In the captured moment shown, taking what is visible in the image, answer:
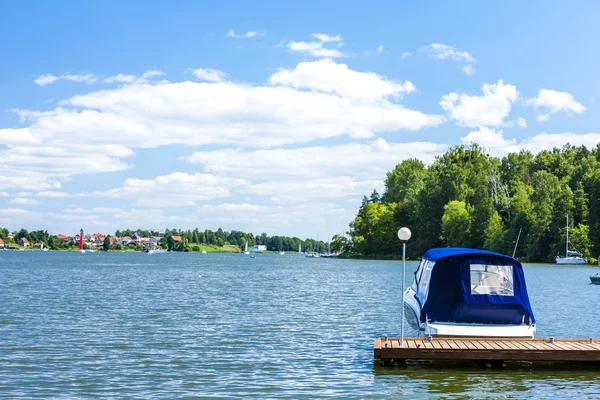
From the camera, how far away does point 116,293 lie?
46219 millimetres

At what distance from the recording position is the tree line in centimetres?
11131

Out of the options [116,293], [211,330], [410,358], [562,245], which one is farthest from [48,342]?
[562,245]

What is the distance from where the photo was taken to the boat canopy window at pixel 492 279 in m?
20.2

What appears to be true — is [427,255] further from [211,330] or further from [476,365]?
[211,330]

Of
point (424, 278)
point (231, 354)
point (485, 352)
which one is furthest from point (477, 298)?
point (231, 354)

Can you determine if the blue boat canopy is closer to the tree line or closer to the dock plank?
the dock plank

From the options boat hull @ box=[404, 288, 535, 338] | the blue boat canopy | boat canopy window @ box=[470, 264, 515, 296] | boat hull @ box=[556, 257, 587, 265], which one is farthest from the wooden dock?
boat hull @ box=[556, 257, 587, 265]

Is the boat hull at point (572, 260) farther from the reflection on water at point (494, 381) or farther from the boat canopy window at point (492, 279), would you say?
the reflection on water at point (494, 381)

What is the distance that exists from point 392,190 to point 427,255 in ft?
424

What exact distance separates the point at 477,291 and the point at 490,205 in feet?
336

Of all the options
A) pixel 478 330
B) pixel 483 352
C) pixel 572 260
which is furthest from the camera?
pixel 572 260

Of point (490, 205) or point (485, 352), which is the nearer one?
point (485, 352)

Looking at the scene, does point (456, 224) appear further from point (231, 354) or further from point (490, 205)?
point (231, 354)

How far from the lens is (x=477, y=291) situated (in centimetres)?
2012
